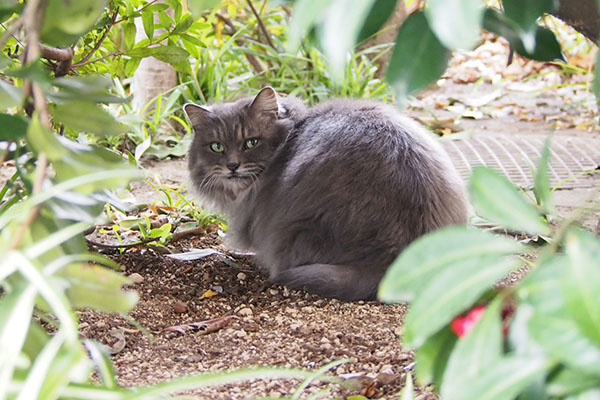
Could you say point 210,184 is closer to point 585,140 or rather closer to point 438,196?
point 438,196

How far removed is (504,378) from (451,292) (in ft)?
0.30

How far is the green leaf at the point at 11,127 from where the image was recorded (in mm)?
1083

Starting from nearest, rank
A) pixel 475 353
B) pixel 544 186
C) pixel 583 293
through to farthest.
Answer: pixel 583 293 → pixel 475 353 → pixel 544 186

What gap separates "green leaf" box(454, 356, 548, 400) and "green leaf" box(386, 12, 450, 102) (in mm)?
354

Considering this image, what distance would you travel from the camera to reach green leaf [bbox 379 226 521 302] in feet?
2.31

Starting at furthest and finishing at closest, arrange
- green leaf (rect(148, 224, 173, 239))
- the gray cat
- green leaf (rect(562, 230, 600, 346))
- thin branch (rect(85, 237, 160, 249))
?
green leaf (rect(148, 224, 173, 239)) < thin branch (rect(85, 237, 160, 249)) < the gray cat < green leaf (rect(562, 230, 600, 346))

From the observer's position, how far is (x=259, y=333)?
7.10 ft

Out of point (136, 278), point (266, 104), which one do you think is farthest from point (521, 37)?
point (266, 104)

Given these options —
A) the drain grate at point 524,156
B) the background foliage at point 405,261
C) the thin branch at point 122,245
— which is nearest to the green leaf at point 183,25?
the thin branch at point 122,245

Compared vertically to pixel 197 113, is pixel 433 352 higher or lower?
higher

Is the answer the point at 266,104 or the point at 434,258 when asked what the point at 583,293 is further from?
the point at 266,104

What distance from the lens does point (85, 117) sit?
1.10m

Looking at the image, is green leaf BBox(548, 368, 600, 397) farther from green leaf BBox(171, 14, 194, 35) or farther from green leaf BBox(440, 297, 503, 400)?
green leaf BBox(171, 14, 194, 35)

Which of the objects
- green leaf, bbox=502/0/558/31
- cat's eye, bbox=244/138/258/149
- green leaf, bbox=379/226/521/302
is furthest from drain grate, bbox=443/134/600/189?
green leaf, bbox=379/226/521/302
